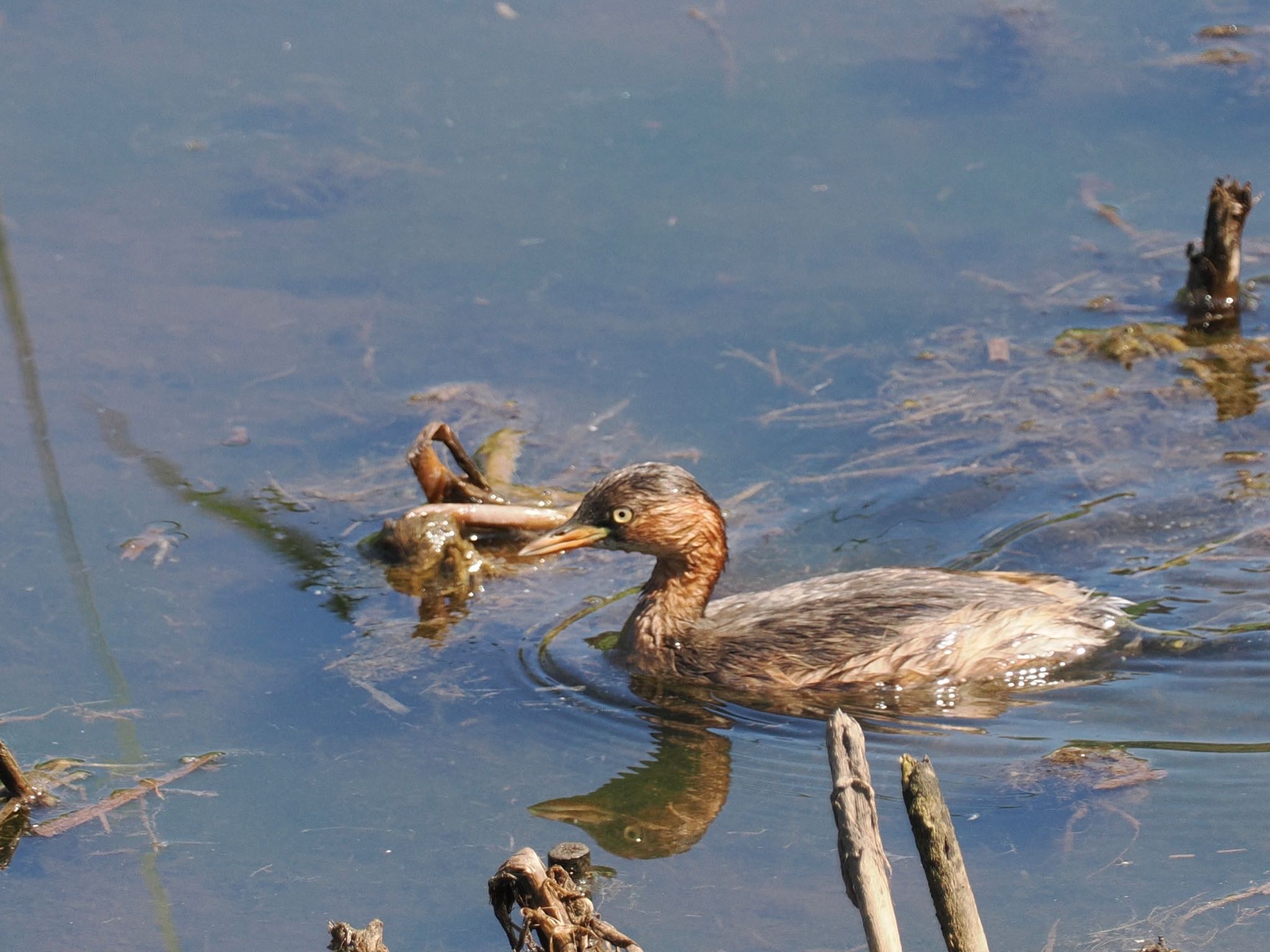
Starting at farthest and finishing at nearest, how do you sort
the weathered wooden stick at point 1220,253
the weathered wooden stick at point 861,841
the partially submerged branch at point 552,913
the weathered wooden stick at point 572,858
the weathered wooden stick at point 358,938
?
1. the weathered wooden stick at point 1220,253
2. the weathered wooden stick at point 572,858
3. the weathered wooden stick at point 358,938
4. the partially submerged branch at point 552,913
5. the weathered wooden stick at point 861,841

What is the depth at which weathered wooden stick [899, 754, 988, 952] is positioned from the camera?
A: 384 centimetres

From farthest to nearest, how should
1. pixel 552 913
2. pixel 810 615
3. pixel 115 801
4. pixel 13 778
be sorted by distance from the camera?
pixel 810 615
pixel 115 801
pixel 13 778
pixel 552 913

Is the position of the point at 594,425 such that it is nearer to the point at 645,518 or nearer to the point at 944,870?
the point at 645,518

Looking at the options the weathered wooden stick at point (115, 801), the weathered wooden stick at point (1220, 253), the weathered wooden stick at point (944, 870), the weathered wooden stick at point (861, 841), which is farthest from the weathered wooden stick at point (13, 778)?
the weathered wooden stick at point (1220, 253)

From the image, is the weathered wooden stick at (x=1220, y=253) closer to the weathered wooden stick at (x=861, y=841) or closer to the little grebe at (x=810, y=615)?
the little grebe at (x=810, y=615)

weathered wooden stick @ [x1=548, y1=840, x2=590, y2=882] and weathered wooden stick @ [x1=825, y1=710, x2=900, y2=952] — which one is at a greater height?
weathered wooden stick @ [x1=825, y1=710, x2=900, y2=952]

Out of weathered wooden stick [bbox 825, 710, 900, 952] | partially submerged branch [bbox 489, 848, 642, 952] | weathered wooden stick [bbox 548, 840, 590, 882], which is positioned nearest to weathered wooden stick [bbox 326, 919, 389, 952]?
partially submerged branch [bbox 489, 848, 642, 952]

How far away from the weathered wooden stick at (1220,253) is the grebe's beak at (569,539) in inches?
178

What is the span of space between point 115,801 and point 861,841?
11.5 ft

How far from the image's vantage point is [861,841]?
3.83 m

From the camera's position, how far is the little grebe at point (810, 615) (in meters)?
7.31

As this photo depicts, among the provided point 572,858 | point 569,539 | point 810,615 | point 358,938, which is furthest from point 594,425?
point 358,938

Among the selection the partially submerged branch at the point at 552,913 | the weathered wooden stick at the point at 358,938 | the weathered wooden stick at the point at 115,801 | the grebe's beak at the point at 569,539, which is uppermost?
the partially submerged branch at the point at 552,913

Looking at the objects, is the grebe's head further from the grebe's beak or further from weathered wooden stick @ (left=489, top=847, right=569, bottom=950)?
weathered wooden stick @ (left=489, top=847, right=569, bottom=950)
